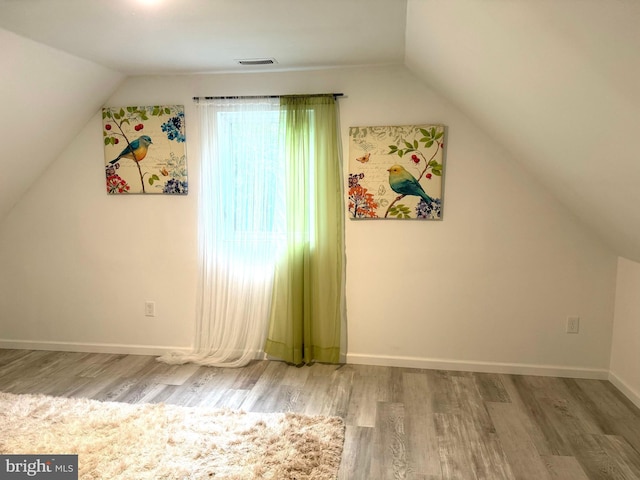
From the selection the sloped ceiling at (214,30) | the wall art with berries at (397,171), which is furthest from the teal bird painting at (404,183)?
the sloped ceiling at (214,30)

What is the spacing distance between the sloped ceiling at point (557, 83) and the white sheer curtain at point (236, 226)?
124cm

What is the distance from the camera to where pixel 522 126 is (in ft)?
7.94

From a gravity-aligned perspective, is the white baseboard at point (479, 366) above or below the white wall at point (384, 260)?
below

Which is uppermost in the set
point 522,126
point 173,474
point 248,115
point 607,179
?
point 248,115

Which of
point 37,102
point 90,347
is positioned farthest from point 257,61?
point 90,347

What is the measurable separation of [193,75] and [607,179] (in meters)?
2.85

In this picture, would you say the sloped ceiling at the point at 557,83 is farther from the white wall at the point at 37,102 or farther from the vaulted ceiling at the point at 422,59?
the white wall at the point at 37,102

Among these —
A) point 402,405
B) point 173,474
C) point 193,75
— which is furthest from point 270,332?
point 193,75

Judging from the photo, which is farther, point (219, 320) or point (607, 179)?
point (219, 320)

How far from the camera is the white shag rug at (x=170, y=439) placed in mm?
2209

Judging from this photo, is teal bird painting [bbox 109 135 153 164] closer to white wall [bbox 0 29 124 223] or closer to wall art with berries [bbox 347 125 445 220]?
white wall [bbox 0 29 124 223]

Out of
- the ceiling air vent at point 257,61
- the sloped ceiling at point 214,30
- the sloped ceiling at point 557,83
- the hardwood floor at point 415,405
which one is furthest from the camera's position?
the ceiling air vent at point 257,61

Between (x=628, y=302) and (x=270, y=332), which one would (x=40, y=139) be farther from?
(x=628, y=302)

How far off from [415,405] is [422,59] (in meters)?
2.14
